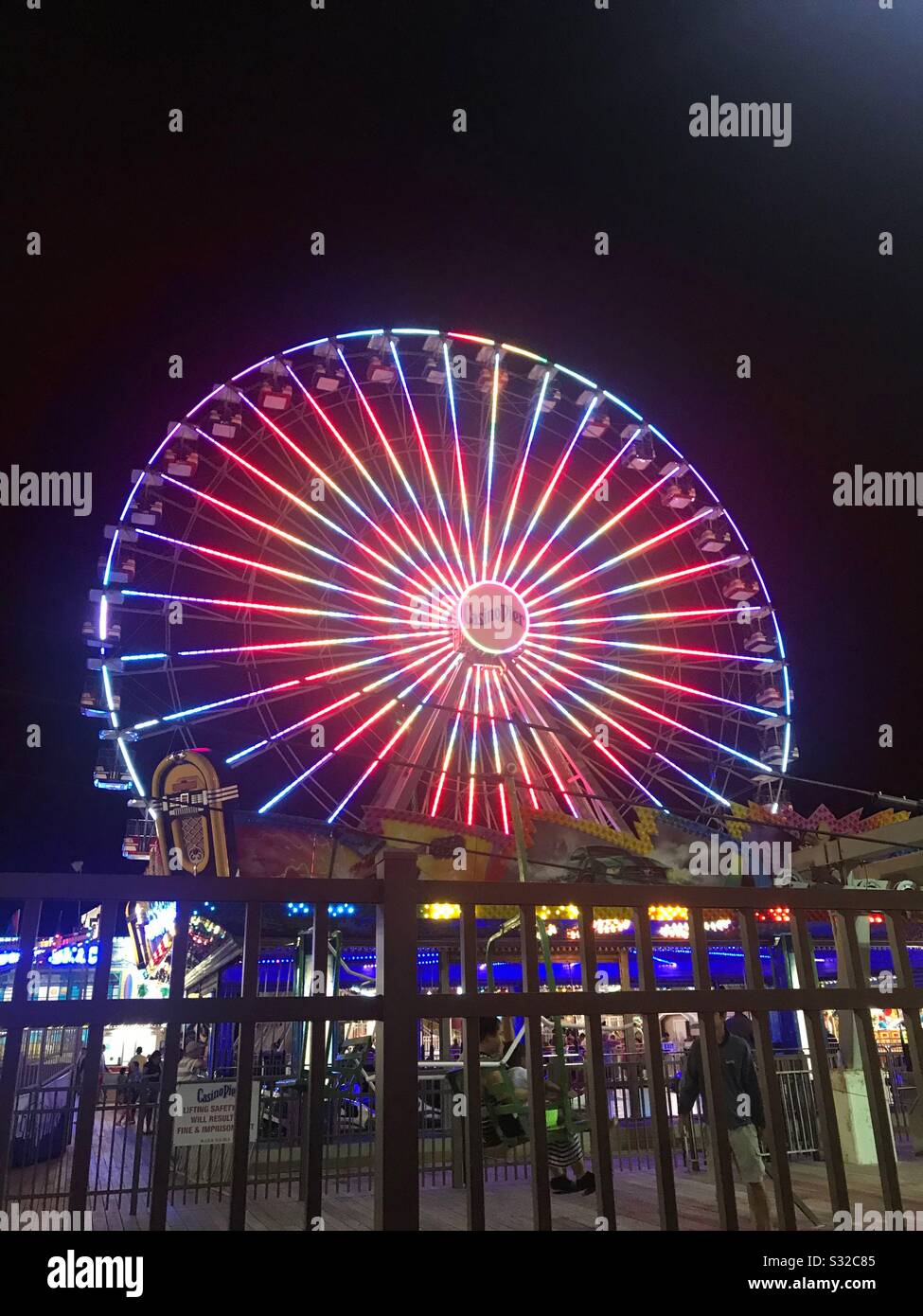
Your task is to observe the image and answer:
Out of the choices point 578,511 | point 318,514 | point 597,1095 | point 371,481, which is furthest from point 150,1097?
point 578,511

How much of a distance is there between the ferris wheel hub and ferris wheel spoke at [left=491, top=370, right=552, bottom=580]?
1.38ft

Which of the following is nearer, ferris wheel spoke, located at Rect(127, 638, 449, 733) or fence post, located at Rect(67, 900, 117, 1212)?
fence post, located at Rect(67, 900, 117, 1212)

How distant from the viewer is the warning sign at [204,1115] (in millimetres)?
5027

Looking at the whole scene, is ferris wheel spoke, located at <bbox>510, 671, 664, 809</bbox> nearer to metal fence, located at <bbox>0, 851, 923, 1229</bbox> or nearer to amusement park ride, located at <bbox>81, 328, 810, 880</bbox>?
amusement park ride, located at <bbox>81, 328, 810, 880</bbox>

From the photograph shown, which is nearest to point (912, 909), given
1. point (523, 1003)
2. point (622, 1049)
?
point (523, 1003)

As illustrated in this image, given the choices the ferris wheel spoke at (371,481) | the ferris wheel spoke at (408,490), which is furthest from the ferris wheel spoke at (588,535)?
the ferris wheel spoke at (371,481)

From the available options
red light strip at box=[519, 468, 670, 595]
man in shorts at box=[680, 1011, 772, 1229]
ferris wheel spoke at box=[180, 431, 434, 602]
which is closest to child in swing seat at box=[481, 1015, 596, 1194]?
man in shorts at box=[680, 1011, 772, 1229]

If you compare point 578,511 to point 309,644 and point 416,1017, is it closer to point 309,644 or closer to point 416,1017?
point 309,644

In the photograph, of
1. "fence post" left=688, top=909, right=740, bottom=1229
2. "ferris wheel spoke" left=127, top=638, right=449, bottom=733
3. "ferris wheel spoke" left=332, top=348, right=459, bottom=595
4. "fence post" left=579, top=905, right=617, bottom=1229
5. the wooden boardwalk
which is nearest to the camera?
"fence post" left=579, top=905, right=617, bottom=1229

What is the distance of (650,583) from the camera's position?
1906 centimetres

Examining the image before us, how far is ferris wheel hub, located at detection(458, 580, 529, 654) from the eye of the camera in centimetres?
1759

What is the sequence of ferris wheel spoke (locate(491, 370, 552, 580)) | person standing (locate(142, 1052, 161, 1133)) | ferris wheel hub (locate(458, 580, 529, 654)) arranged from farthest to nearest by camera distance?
ferris wheel spoke (locate(491, 370, 552, 580)) < ferris wheel hub (locate(458, 580, 529, 654)) < person standing (locate(142, 1052, 161, 1133))
